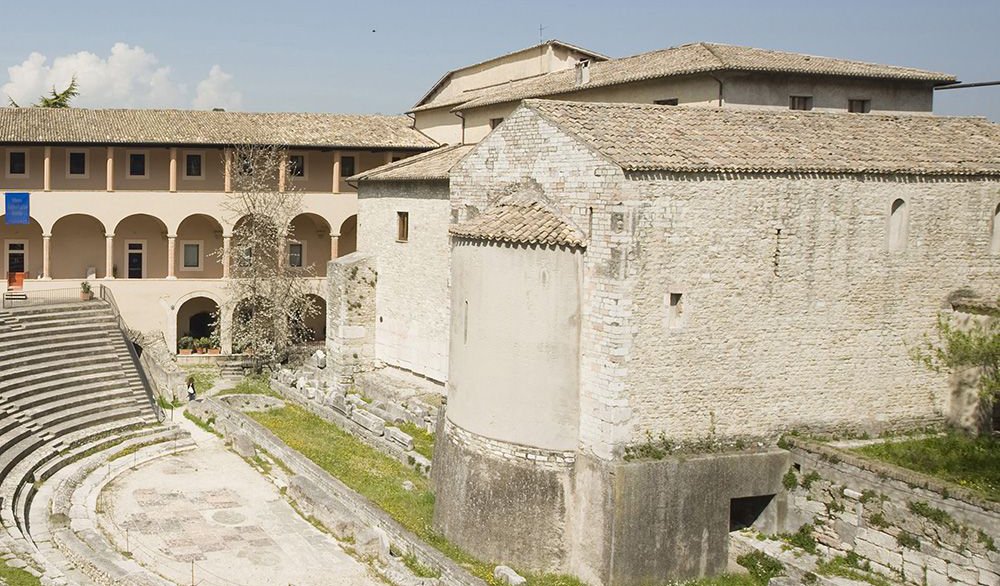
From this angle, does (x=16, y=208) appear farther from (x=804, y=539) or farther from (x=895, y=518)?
(x=895, y=518)

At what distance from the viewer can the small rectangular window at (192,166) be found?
3991 cm

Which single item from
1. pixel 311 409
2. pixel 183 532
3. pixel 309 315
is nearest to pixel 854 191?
pixel 183 532

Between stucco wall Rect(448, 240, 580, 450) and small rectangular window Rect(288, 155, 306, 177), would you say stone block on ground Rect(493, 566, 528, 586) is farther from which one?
small rectangular window Rect(288, 155, 306, 177)

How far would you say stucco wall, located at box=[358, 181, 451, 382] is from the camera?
3089 cm

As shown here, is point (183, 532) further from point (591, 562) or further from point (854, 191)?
point (854, 191)

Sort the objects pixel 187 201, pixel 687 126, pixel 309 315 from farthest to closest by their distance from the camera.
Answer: pixel 309 315
pixel 187 201
pixel 687 126

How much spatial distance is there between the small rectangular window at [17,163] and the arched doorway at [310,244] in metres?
10.6

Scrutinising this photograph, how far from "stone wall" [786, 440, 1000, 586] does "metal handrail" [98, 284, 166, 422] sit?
19740 mm

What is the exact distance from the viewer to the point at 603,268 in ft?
60.6

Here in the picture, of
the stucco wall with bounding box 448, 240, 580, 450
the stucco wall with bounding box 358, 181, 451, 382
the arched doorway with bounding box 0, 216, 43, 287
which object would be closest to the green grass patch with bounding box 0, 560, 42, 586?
the stucco wall with bounding box 448, 240, 580, 450

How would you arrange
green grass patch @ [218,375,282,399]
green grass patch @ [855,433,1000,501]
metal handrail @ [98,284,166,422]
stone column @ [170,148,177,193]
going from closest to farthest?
green grass patch @ [855,433,1000,501] → metal handrail @ [98,284,166,422] → green grass patch @ [218,375,282,399] → stone column @ [170,148,177,193]

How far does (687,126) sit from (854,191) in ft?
12.3

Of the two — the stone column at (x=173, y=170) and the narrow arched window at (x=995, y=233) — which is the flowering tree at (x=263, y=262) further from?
the narrow arched window at (x=995, y=233)

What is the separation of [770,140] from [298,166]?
81.4 feet
